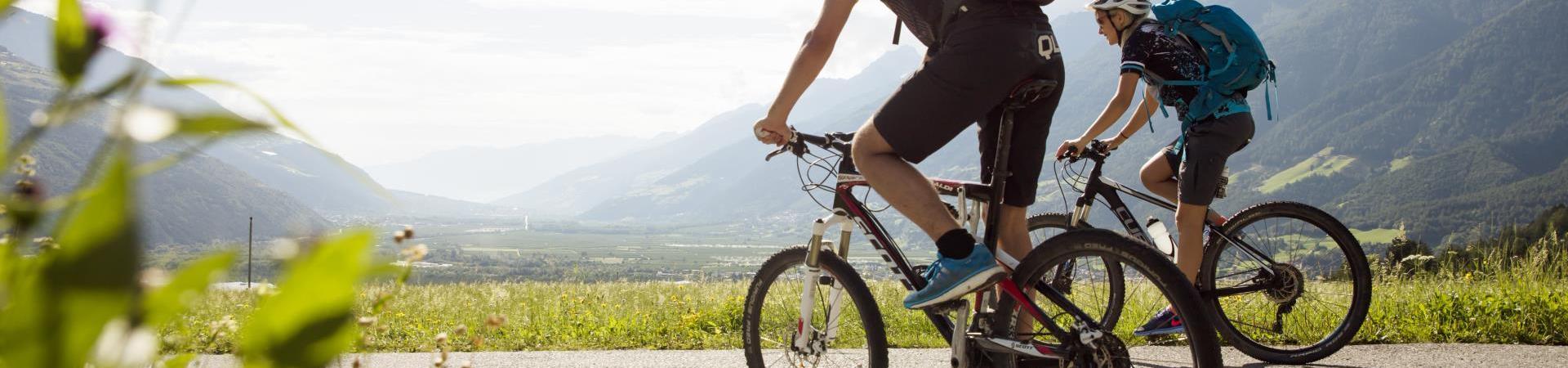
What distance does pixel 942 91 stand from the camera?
11.2 feet

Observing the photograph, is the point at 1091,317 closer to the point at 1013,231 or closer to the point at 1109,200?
the point at 1013,231

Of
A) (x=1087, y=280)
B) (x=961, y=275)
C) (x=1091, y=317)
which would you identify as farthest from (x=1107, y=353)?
(x=1087, y=280)

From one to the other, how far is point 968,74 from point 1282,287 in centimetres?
283

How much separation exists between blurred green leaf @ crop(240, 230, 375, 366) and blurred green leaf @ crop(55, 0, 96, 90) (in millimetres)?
120

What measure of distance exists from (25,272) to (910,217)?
3.15 m

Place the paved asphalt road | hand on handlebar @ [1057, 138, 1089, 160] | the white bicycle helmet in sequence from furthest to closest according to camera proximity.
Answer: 1. hand on handlebar @ [1057, 138, 1089, 160]
2. the white bicycle helmet
3. the paved asphalt road

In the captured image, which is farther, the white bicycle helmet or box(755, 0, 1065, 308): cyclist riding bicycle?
the white bicycle helmet

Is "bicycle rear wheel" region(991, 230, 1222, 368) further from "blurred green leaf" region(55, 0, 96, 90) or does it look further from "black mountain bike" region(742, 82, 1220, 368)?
"blurred green leaf" region(55, 0, 96, 90)

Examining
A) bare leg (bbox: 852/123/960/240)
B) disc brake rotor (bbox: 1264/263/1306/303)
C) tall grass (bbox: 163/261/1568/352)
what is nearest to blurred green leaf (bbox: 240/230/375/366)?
bare leg (bbox: 852/123/960/240)

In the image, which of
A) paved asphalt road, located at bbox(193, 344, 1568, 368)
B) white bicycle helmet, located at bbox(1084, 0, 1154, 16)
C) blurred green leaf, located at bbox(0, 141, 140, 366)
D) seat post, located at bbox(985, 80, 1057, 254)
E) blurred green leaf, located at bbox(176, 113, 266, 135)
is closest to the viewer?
blurred green leaf, located at bbox(0, 141, 140, 366)

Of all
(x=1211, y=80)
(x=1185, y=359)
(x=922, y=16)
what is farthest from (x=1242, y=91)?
(x=922, y=16)

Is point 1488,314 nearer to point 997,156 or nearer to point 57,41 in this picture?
point 997,156

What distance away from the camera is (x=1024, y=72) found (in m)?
3.49

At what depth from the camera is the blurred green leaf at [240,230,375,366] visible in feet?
1.21
